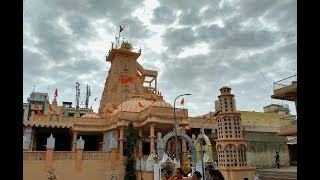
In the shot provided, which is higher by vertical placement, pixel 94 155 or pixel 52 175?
pixel 94 155

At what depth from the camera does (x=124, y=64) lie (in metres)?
36.6

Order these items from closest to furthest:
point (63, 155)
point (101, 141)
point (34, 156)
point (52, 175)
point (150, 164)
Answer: point (150, 164)
point (52, 175)
point (34, 156)
point (63, 155)
point (101, 141)

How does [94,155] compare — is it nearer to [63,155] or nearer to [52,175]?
[63,155]

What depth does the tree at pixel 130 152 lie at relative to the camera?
71.6ft

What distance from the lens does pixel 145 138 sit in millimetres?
28766

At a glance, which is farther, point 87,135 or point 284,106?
point 284,106

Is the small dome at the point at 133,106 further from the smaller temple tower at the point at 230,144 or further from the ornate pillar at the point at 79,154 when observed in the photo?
the smaller temple tower at the point at 230,144

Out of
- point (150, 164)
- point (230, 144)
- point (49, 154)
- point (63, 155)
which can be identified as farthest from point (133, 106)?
point (230, 144)

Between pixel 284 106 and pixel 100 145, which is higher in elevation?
pixel 284 106

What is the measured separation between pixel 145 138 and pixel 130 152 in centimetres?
601

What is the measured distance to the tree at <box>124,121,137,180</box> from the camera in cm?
2183
